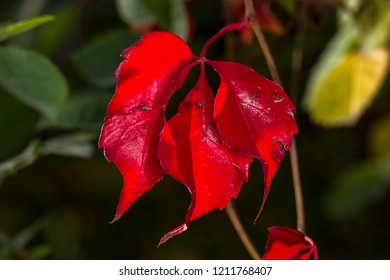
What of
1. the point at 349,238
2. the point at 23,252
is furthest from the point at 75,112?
the point at 349,238

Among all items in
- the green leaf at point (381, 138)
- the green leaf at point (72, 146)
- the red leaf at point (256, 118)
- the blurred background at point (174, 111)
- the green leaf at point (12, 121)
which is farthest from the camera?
the green leaf at point (381, 138)

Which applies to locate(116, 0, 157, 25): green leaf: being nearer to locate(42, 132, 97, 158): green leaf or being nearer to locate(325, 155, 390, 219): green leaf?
locate(42, 132, 97, 158): green leaf

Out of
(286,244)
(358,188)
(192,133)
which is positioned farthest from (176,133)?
(358,188)

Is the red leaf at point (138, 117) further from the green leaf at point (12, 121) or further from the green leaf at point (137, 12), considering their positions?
the green leaf at point (12, 121)

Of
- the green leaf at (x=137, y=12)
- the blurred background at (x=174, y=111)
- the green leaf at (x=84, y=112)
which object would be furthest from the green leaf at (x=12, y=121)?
the green leaf at (x=137, y=12)

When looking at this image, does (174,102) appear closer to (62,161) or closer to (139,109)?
(62,161)
